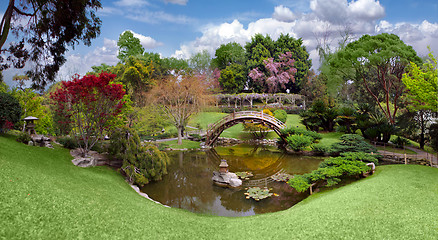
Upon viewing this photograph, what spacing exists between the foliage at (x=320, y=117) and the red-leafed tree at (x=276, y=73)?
1561cm

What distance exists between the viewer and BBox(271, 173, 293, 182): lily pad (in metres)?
12.6

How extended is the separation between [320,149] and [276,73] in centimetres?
2403

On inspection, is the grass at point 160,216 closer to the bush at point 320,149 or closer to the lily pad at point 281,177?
the lily pad at point 281,177

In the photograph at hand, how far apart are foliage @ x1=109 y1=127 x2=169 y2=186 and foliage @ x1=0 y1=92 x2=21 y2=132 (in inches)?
160

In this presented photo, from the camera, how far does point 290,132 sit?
19359 millimetres


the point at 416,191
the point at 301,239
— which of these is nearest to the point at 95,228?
the point at 301,239

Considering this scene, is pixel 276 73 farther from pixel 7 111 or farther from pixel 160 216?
pixel 160 216

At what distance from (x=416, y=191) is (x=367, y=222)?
3.39 m

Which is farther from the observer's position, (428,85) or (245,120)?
(245,120)

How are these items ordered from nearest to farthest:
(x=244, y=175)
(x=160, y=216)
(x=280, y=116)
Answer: (x=160, y=216) → (x=244, y=175) → (x=280, y=116)

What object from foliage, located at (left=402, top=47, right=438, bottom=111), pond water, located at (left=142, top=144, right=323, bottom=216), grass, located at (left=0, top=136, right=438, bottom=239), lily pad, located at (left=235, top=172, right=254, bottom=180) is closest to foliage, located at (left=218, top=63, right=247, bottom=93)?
pond water, located at (left=142, top=144, right=323, bottom=216)

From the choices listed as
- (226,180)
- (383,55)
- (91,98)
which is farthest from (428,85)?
(91,98)

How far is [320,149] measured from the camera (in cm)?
1731

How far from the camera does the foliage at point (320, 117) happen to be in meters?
23.4
